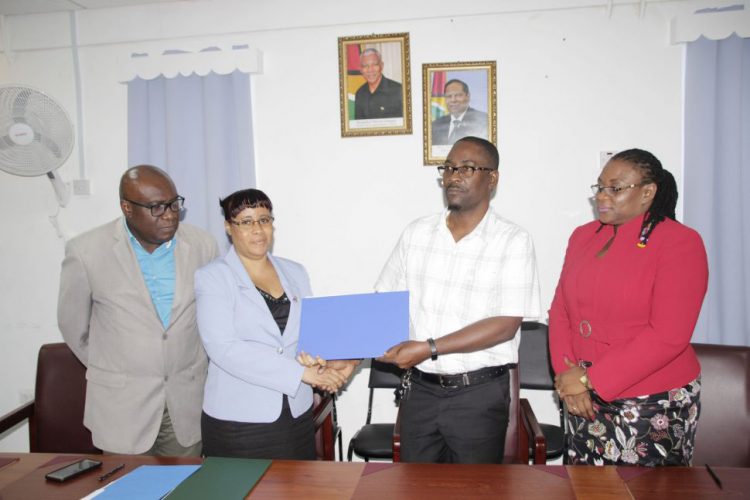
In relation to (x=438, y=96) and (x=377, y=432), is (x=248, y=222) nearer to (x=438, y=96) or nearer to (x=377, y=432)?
(x=377, y=432)

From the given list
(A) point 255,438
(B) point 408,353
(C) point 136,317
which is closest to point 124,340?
(C) point 136,317

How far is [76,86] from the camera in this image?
357 centimetres

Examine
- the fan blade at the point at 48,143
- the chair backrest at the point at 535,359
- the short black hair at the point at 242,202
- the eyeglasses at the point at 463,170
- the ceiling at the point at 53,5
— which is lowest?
the chair backrest at the point at 535,359

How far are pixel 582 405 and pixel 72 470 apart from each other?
5.79 feet

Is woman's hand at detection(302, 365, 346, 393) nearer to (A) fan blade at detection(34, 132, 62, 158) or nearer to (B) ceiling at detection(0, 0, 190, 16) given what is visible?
(A) fan blade at detection(34, 132, 62, 158)

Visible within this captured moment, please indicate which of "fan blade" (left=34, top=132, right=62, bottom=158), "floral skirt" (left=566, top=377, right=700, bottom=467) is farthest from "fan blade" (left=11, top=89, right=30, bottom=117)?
"floral skirt" (left=566, top=377, right=700, bottom=467)

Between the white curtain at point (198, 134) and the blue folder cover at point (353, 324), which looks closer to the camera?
the blue folder cover at point (353, 324)

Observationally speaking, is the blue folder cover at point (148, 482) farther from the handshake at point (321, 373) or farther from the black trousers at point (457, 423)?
the black trousers at point (457, 423)

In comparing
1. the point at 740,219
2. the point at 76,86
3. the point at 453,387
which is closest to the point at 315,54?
the point at 76,86

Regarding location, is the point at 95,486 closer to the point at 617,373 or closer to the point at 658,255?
the point at 617,373

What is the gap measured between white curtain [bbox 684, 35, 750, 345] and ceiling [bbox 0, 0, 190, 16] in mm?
3367

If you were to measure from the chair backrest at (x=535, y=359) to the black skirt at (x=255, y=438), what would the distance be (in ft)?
5.18

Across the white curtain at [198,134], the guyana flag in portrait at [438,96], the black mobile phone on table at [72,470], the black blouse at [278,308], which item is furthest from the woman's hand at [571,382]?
the white curtain at [198,134]

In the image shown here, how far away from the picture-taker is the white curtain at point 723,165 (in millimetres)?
2980
